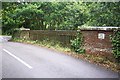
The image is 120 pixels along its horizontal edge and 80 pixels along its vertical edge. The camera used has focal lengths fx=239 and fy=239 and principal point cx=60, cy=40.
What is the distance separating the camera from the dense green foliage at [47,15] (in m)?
25.4

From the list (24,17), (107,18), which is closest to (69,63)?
(107,18)

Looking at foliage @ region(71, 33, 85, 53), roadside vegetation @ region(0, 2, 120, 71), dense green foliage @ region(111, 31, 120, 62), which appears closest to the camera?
dense green foliage @ region(111, 31, 120, 62)

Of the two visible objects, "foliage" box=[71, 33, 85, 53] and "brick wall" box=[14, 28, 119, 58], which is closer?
"brick wall" box=[14, 28, 119, 58]

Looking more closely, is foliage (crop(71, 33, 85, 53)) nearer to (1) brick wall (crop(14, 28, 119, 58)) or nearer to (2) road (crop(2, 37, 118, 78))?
(1) brick wall (crop(14, 28, 119, 58))

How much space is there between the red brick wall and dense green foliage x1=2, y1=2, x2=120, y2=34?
5.84 meters

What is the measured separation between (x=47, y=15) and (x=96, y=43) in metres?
18.9

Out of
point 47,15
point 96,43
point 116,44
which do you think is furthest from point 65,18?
point 116,44

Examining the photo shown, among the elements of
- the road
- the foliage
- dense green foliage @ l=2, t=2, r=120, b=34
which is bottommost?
the road

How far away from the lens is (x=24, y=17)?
105 ft

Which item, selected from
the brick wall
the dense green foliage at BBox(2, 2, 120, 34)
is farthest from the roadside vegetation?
the brick wall

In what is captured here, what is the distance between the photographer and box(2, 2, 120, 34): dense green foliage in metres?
25.4

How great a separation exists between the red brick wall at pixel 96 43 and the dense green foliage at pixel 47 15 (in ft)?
19.1

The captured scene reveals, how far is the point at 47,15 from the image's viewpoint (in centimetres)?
3148

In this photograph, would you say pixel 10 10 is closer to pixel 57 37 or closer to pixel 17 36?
pixel 17 36
